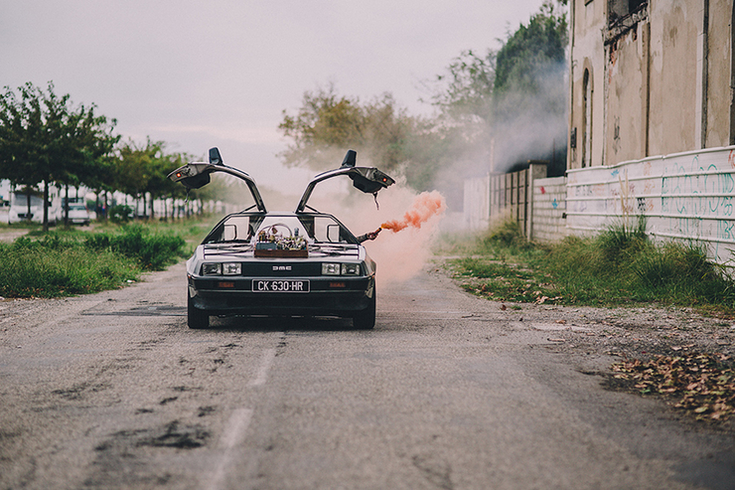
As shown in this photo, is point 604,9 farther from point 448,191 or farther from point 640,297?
point 448,191

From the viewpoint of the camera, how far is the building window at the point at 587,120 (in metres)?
18.1

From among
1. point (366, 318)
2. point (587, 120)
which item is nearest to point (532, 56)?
point (587, 120)

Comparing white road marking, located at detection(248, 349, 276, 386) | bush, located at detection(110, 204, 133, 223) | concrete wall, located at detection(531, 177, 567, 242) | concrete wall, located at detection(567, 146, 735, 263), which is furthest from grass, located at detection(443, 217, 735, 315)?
bush, located at detection(110, 204, 133, 223)

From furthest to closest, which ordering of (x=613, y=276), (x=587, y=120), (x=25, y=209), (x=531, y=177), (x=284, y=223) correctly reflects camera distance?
(x=25, y=209) → (x=531, y=177) → (x=587, y=120) → (x=613, y=276) → (x=284, y=223)

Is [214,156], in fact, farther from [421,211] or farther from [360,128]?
[360,128]

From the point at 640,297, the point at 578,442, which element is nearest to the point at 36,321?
the point at 578,442

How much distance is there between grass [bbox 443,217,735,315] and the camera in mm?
10227

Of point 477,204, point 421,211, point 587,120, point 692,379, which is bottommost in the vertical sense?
point 692,379

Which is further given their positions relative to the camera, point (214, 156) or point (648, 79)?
point (648, 79)

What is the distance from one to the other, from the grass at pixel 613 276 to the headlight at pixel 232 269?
15.9 ft

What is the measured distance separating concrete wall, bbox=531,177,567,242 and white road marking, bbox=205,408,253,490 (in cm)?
1587

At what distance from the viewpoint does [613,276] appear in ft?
41.3

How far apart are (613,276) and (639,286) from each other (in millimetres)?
1435

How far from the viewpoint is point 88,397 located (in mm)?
4762
